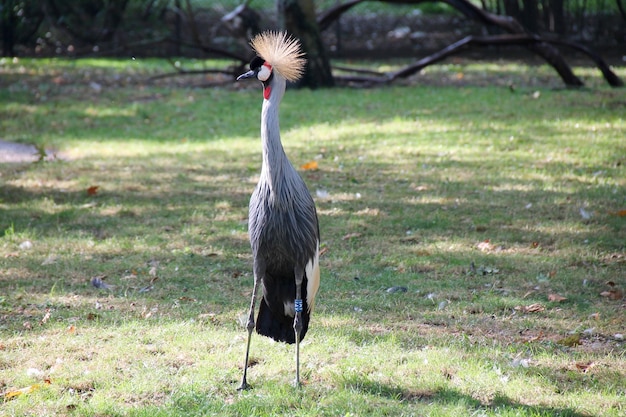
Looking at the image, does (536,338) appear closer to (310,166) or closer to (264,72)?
(264,72)

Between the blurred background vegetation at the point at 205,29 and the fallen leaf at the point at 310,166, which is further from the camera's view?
the blurred background vegetation at the point at 205,29

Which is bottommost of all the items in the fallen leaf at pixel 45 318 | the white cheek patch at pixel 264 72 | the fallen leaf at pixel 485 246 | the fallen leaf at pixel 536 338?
the fallen leaf at pixel 536 338

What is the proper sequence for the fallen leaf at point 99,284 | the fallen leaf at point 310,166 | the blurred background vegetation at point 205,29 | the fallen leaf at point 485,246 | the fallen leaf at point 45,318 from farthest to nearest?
the blurred background vegetation at point 205,29 → the fallen leaf at point 310,166 → the fallen leaf at point 485,246 → the fallen leaf at point 99,284 → the fallen leaf at point 45,318

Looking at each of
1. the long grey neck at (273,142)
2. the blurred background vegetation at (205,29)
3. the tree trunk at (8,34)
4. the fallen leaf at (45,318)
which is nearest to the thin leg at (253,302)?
the long grey neck at (273,142)

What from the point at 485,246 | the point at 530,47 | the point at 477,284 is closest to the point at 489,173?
the point at 485,246

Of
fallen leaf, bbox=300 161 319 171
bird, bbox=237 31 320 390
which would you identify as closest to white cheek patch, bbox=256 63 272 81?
bird, bbox=237 31 320 390

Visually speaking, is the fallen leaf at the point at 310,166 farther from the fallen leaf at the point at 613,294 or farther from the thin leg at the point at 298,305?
the thin leg at the point at 298,305

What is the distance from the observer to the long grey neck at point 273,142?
4746 mm

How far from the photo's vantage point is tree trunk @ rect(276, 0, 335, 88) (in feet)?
49.4

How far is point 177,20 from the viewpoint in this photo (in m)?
20.3

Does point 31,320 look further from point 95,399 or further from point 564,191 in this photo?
point 564,191

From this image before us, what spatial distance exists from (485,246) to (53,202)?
494cm

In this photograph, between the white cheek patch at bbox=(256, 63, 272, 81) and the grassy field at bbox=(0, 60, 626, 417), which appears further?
the grassy field at bbox=(0, 60, 626, 417)

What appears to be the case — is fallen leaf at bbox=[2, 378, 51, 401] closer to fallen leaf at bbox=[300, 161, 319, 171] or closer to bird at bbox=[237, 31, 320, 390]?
bird at bbox=[237, 31, 320, 390]
